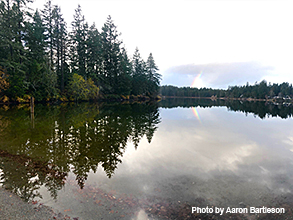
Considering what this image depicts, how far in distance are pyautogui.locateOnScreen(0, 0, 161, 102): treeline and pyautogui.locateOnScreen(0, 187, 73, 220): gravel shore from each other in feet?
109

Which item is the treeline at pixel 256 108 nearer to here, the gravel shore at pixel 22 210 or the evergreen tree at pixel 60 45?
the evergreen tree at pixel 60 45

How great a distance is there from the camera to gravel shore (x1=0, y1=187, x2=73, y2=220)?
378 cm

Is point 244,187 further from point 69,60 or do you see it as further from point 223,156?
point 69,60

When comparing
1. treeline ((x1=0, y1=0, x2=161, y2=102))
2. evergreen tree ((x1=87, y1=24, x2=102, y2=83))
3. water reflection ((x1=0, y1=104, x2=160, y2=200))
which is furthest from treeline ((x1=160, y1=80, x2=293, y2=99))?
water reflection ((x1=0, y1=104, x2=160, y2=200))

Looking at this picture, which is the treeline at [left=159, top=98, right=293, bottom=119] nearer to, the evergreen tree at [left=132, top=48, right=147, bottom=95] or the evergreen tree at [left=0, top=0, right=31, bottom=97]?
the evergreen tree at [left=132, top=48, right=147, bottom=95]

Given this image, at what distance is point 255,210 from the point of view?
4633 mm

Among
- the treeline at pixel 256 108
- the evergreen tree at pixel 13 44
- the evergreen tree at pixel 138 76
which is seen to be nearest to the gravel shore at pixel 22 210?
the treeline at pixel 256 108

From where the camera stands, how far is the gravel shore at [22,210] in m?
3.78

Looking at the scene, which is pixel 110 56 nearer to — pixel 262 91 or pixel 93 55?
pixel 93 55

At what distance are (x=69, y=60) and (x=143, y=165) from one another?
4841 cm

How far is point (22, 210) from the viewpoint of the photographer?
13.2 ft

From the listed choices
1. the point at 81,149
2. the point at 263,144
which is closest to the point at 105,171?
the point at 81,149

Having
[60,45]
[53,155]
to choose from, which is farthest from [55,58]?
[53,155]

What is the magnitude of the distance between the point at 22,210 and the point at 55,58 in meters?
47.2
